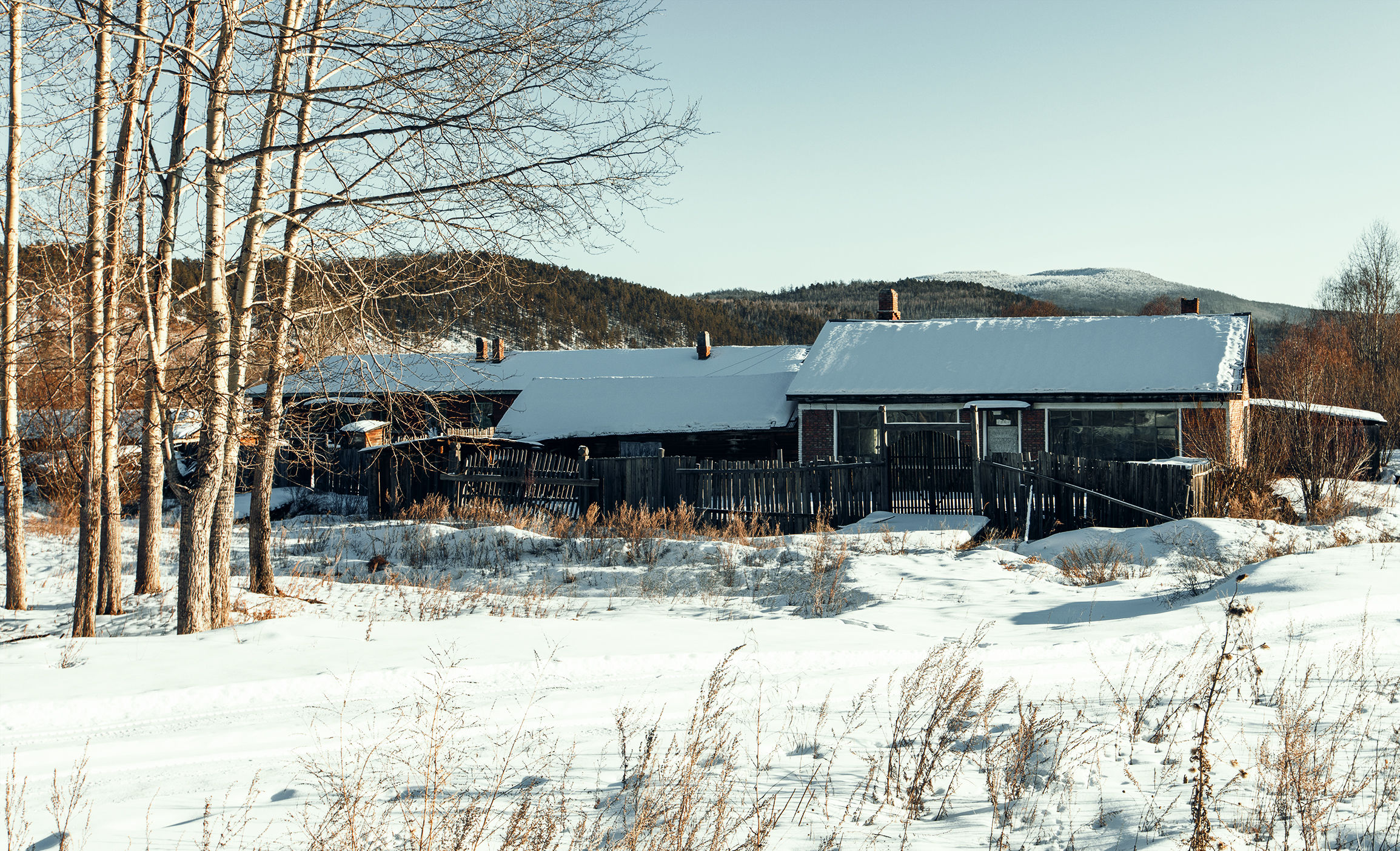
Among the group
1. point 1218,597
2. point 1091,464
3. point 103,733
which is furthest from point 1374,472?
point 103,733

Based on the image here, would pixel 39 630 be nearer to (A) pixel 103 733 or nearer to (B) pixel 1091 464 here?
(A) pixel 103 733

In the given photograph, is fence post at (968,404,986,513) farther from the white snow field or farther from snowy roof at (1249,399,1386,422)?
the white snow field

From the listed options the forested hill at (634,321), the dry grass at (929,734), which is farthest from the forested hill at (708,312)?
the dry grass at (929,734)

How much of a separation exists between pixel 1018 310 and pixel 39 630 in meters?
85.8

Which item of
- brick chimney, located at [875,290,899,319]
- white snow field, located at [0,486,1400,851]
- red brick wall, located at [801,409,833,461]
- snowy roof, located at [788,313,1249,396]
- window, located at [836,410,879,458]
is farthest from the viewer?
brick chimney, located at [875,290,899,319]

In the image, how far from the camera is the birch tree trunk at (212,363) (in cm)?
657

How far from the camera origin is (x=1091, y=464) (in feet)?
45.8

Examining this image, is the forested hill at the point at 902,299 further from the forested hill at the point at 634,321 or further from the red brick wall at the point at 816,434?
the red brick wall at the point at 816,434

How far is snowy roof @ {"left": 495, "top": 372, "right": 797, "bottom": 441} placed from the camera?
2486 centimetres

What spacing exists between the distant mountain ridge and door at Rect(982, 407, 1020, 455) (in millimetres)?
82522

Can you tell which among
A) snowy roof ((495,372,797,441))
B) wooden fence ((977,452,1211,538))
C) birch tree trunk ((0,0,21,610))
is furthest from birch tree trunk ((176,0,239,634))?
snowy roof ((495,372,797,441))

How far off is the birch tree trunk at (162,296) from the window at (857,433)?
1663cm

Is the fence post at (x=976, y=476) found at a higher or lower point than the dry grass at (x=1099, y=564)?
higher

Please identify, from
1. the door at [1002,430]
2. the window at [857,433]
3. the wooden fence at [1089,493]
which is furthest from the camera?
the window at [857,433]
